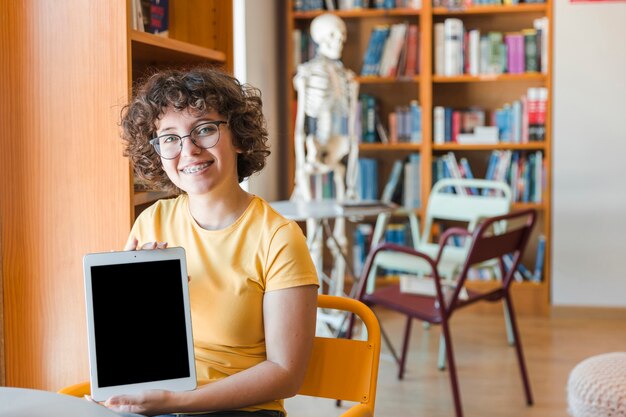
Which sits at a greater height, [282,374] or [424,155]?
[424,155]

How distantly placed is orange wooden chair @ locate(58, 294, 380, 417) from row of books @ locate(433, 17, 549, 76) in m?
3.28

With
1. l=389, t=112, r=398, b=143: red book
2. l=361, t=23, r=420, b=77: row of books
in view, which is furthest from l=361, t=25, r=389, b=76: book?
l=389, t=112, r=398, b=143: red book

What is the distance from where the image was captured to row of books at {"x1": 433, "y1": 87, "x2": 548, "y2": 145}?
4.68 metres

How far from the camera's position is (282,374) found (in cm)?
145

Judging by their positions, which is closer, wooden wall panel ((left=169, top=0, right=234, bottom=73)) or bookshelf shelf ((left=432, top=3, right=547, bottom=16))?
wooden wall panel ((left=169, top=0, right=234, bottom=73))

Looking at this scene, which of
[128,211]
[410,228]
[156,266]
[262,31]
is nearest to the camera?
[156,266]

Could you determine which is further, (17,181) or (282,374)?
(17,181)

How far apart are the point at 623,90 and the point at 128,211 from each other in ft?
11.6

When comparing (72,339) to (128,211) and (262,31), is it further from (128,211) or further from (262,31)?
(262,31)

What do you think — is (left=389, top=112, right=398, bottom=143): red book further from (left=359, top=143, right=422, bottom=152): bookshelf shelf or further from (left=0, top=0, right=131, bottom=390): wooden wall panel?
(left=0, top=0, right=131, bottom=390): wooden wall panel

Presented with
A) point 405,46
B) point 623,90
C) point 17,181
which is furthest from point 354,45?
point 17,181

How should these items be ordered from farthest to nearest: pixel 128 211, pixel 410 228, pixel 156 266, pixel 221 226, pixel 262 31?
pixel 410 228
pixel 262 31
pixel 128 211
pixel 221 226
pixel 156 266

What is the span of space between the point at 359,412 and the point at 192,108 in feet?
2.00

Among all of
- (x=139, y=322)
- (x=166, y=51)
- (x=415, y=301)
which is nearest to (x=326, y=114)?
(x=415, y=301)
